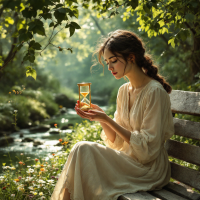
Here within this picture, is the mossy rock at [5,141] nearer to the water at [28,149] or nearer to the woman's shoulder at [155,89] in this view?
the water at [28,149]

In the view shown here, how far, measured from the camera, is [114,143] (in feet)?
8.44

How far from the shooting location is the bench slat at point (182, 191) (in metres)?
2.15

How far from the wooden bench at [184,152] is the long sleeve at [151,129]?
13.3 inches

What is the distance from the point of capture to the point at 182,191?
224 cm

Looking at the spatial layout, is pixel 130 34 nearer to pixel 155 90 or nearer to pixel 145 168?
pixel 155 90

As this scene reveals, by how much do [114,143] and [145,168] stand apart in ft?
1.57

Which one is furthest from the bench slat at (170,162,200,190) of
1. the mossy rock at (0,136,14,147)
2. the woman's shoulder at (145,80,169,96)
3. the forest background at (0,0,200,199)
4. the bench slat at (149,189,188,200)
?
the mossy rock at (0,136,14,147)

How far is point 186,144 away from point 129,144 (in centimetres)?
66

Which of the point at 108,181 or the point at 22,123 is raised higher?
the point at 108,181

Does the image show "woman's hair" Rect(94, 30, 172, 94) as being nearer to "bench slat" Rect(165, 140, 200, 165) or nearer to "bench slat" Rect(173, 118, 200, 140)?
"bench slat" Rect(173, 118, 200, 140)

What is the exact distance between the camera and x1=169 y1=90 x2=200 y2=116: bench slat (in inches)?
94.0

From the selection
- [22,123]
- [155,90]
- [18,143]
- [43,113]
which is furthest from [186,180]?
[43,113]

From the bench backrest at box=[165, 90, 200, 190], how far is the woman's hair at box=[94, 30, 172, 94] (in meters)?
0.25

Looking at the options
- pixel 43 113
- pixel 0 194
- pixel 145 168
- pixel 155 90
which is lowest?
pixel 43 113
